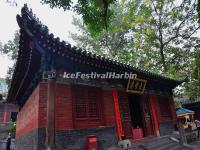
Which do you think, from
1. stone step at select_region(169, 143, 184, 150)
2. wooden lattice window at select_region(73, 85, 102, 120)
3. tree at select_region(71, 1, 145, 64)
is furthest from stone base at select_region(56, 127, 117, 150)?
tree at select_region(71, 1, 145, 64)

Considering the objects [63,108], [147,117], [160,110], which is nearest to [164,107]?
[160,110]

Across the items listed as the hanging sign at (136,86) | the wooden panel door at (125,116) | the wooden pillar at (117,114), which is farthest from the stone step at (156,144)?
the hanging sign at (136,86)

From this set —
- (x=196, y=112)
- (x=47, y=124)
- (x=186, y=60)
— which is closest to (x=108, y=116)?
(x=47, y=124)

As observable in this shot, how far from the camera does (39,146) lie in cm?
530

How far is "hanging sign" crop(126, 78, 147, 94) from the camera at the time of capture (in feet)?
28.1

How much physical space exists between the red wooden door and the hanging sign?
74 centimetres

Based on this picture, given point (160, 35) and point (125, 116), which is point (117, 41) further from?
point (125, 116)

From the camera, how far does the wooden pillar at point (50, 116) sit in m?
5.27

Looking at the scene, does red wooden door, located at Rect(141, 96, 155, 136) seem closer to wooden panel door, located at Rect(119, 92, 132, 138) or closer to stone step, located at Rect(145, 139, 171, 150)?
stone step, located at Rect(145, 139, 171, 150)

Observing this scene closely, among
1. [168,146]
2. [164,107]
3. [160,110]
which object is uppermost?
[164,107]

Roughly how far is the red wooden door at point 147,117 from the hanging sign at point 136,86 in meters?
0.74

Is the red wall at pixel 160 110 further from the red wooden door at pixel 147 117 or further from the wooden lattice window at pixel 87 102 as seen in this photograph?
the wooden lattice window at pixel 87 102

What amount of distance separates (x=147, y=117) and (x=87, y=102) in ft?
13.0

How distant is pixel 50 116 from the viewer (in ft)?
18.0
